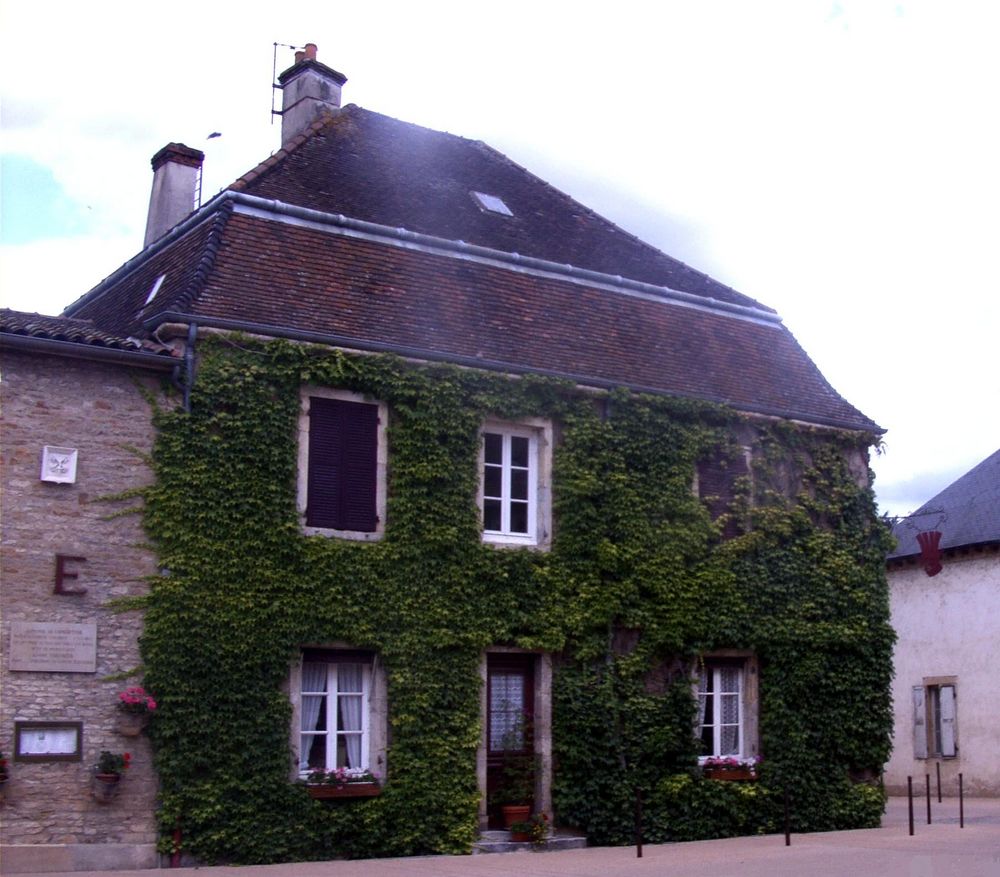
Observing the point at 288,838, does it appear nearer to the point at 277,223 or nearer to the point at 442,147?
the point at 277,223

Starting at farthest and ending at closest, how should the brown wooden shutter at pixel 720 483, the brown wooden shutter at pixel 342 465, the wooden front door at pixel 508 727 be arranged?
1. the brown wooden shutter at pixel 720 483
2. the wooden front door at pixel 508 727
3. the brown wooden shutter at pixel 342 465

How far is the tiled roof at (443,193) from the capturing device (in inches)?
724

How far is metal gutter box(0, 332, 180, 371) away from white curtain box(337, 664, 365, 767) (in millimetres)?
3906

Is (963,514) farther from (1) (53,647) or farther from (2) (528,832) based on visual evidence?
(1) (53,647)

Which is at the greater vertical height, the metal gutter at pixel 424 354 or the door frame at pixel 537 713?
the metal gutter at pixel 424 354

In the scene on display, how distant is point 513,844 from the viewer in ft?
53.7

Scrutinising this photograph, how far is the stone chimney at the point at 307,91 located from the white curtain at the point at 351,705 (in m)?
8.66

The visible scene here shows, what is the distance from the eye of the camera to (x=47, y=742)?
13.9m

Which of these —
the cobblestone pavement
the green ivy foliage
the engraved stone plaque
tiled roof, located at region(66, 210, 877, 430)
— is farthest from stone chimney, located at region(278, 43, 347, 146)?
the cobblestone pavement

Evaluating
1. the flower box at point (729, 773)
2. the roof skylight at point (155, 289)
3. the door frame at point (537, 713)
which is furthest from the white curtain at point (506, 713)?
the roof skylight at point (155, 289)

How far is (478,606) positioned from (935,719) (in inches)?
624

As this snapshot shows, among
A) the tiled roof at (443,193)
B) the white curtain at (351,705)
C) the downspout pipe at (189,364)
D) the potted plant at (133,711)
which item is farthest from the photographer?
the tiled roof at (443,193)

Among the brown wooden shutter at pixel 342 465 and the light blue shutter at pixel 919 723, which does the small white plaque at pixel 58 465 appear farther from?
the light blue shutter at pixel 919 723

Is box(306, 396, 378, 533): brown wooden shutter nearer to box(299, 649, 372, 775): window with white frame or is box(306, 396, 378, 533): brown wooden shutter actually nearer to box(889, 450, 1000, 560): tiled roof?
box(299, 649, 372, 775): window with white frame
